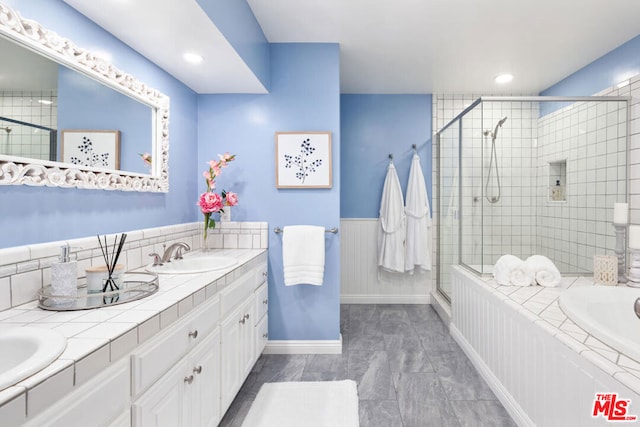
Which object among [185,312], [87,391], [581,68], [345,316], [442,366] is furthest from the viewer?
[345,316]

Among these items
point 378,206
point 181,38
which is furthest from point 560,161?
point 181,38

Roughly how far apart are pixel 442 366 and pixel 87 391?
2.18 m

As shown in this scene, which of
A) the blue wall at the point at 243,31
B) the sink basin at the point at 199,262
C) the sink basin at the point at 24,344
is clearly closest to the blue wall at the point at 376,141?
the blue wall at the point at 243,31

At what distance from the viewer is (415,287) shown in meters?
3.66

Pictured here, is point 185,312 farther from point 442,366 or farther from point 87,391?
point 442,366

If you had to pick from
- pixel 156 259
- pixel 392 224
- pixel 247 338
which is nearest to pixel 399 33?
pixel 392 224

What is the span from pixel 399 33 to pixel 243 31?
114cm

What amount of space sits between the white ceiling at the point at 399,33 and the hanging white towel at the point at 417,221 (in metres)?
1.06

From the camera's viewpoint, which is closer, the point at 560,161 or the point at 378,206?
the point at 560,161

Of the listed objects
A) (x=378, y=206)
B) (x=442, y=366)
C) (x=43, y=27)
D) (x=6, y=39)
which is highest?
(x=43, y=27)

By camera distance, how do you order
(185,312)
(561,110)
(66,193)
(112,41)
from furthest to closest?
(561,110)
(112,41)
(66,193)
(185,312)

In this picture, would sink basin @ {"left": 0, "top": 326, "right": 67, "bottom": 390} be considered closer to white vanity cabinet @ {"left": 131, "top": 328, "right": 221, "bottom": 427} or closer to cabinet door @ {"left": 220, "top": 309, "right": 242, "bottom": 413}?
white vanity cabinet @ {"left": 131, "top": 328, "right": 221, "bottom": 427}

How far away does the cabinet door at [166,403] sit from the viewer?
3.18 ft

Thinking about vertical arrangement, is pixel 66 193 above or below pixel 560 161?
below
